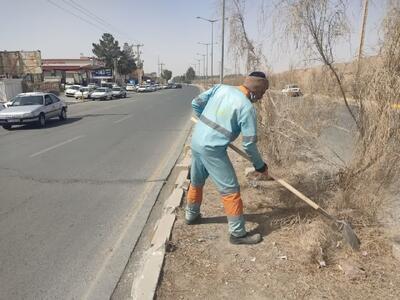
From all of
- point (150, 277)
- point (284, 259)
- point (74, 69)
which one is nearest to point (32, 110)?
point (150, 277)

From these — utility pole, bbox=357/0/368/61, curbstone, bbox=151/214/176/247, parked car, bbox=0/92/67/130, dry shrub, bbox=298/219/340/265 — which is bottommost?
parked car, bbox=0/92/67/130

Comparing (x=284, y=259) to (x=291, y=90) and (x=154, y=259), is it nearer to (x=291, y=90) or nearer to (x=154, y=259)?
(x=154, y=259)

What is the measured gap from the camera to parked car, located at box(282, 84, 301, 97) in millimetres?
6648

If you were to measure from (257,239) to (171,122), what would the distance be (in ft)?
46.1

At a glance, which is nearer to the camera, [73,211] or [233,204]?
[233,204]

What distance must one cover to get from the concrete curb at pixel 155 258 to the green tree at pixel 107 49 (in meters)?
107

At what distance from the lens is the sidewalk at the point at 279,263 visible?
137 inches

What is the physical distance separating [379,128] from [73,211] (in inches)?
158

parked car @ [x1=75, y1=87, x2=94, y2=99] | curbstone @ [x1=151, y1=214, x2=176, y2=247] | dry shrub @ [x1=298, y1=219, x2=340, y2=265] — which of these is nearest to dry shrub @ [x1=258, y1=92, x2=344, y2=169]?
dry shrub @ [x1=298, y1=219, x2=340, y2=265]

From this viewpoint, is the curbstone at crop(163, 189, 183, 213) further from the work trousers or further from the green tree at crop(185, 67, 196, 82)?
the green tree at crop(185, 67, 196, 82)

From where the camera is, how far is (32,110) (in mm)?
16609

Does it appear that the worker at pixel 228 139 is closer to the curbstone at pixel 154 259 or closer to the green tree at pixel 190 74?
the curbstone at pixel 154 259

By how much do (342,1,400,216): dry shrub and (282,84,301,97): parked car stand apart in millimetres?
2113


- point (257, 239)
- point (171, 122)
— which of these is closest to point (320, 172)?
point (257, 239)
